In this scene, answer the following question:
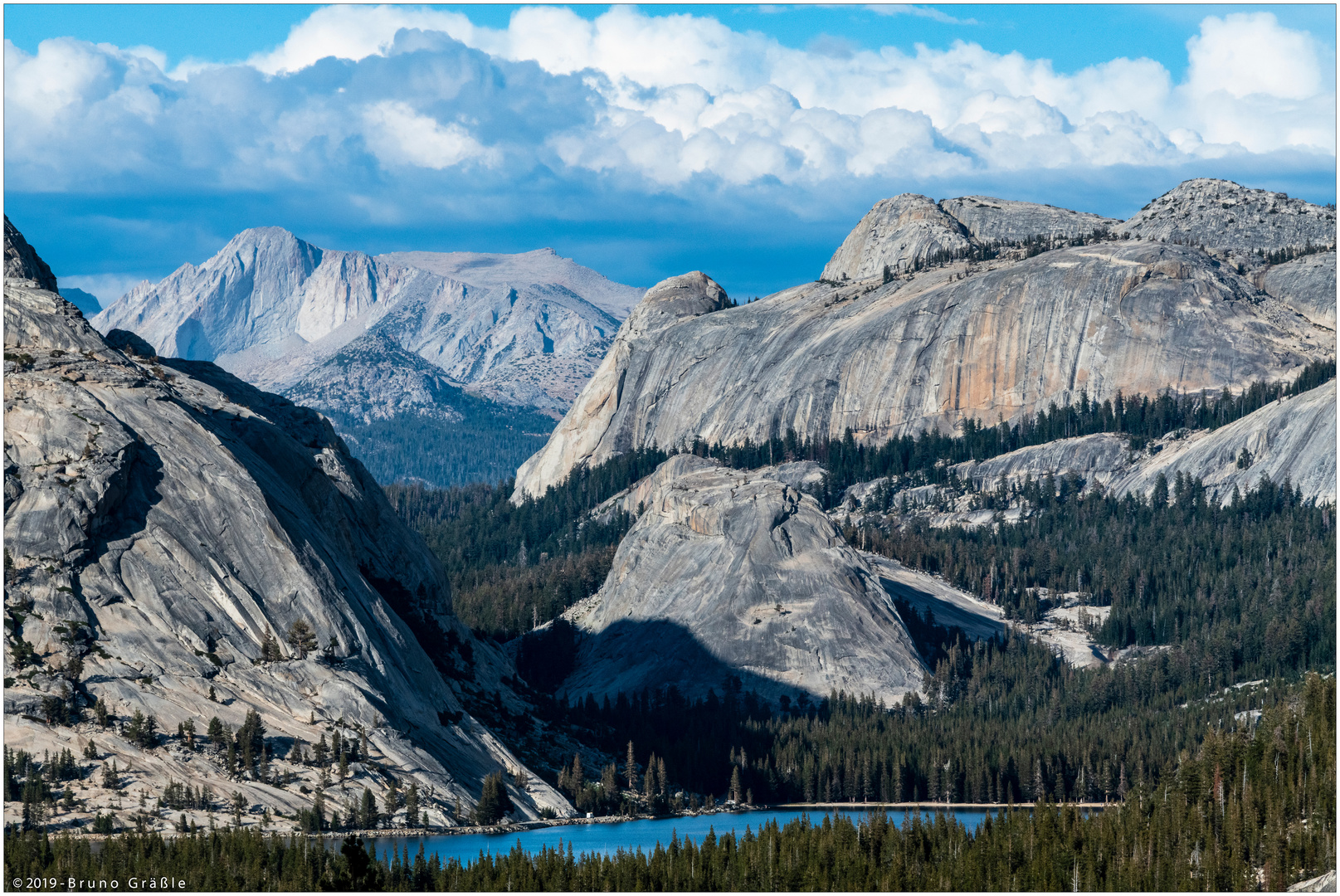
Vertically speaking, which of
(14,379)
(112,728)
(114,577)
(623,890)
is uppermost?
(14,379)

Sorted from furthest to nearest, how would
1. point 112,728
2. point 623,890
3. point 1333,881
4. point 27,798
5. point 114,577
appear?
point 114,577 < point 112,728 < point 27,798 < point 623,890 < point 1333,881

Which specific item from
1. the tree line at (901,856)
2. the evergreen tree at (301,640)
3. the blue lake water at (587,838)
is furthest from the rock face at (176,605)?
the tree line at (901,856)

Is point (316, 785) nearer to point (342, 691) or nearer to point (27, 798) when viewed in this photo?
point (342, 691)

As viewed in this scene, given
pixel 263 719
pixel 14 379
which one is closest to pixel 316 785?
pixel 263 719

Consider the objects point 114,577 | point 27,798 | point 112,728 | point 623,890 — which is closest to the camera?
point 623,890

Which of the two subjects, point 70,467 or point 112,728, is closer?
point 112,728

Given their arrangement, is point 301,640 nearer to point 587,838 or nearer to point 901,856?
point 587,838

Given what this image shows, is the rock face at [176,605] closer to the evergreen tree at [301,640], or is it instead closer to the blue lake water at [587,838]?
the evergreen tree at [301,640]
